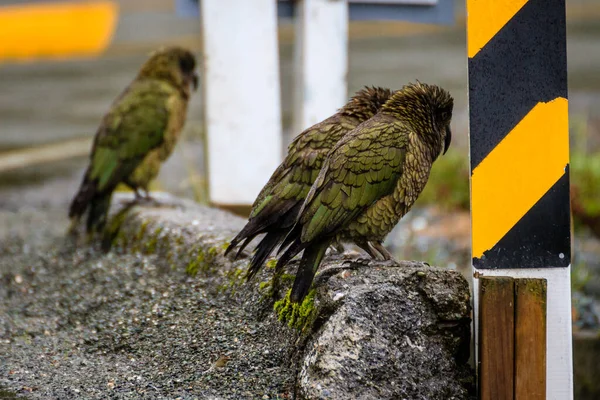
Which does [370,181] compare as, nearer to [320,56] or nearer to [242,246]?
[242,246]

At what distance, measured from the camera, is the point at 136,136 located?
538cm

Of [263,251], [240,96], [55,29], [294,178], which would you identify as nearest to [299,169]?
[294,178]

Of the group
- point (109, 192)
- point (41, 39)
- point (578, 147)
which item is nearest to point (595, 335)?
point (109, 192)

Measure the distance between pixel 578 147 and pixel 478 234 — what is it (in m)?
4.84

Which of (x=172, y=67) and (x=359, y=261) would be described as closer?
(x=359, y=261)

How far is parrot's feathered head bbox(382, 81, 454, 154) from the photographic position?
3.45 metres

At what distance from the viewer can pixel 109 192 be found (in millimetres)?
5117

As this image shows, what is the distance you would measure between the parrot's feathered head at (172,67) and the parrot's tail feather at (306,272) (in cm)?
308

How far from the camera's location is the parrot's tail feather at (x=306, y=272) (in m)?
3.04

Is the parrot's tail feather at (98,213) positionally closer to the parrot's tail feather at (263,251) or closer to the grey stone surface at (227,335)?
the grey stone surface at (227,335)

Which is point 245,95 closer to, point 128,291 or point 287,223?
point 128,291

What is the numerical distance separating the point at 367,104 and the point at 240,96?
1.54 meters

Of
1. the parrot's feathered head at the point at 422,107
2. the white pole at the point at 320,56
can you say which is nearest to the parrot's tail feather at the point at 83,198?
the white pole at the point at 320,56

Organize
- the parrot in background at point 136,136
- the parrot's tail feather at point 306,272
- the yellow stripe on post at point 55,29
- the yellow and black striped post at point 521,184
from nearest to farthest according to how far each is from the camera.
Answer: the yellow and black striped post at point 521,184, the parrot's tail feather at point 306,272, the parrot in background at point 136,136, the yellow stripe on post at point 55,29
